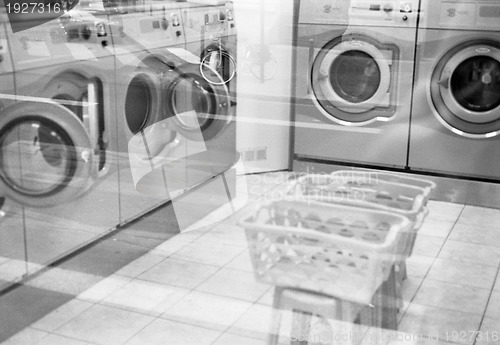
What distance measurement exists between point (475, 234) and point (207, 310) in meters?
0.74

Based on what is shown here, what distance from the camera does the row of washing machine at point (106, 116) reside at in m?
2.04

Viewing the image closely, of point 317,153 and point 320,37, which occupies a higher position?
point 320,37

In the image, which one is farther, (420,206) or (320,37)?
(320,37)

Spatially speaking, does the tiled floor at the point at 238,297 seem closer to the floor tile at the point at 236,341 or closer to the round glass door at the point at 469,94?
the floor tile at the point at 236,341

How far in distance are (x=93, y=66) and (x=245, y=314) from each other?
3.06 feet

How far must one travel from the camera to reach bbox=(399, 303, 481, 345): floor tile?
1.58m

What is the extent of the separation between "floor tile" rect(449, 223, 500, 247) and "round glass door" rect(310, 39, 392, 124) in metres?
0.40

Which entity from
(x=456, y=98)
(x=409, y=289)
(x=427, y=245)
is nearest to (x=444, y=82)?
(x=456, y=98)

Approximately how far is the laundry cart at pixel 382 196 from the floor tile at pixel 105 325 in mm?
523

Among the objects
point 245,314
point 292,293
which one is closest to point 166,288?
point 245,314

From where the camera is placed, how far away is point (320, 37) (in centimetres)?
202

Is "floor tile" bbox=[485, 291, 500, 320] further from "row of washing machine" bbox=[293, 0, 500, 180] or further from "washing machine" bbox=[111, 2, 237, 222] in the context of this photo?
"washing machine" bbox=[111, 2, 237, 222]

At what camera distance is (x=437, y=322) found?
1.61 m

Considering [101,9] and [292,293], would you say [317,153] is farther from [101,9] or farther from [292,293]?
[101,9]
